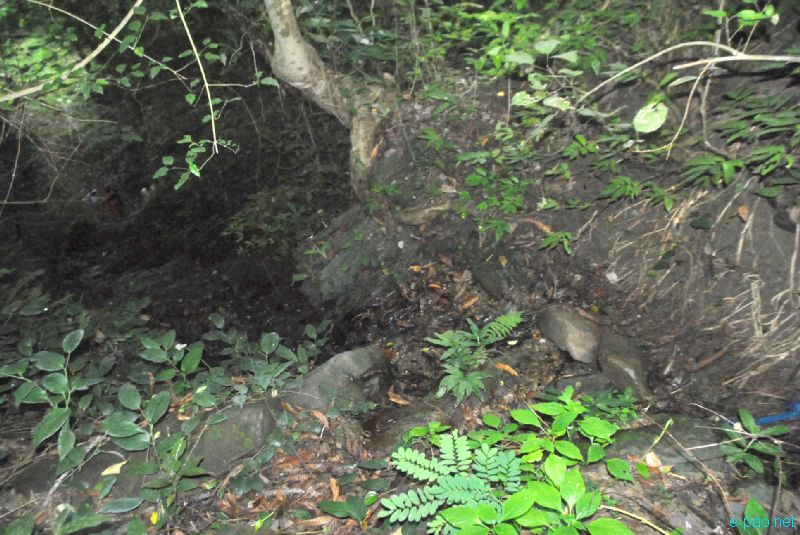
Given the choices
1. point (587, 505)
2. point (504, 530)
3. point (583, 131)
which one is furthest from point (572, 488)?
point (583, 131)

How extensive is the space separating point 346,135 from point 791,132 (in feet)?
16.8

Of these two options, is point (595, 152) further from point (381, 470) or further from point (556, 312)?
point (381, 470)

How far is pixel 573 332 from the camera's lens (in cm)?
363

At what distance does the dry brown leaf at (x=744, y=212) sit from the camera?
3.25 metres

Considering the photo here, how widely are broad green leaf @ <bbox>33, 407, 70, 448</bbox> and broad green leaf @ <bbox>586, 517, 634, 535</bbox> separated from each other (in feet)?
8.63

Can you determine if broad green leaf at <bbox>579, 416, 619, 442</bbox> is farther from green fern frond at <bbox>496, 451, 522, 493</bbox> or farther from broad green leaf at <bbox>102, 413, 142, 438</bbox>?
broad green leaf at <bbox>102, 413, 142, 438</bbox>

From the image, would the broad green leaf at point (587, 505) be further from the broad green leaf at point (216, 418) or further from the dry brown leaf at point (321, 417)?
the broad green leaf at point (216, 418)

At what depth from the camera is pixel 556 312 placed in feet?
12.5

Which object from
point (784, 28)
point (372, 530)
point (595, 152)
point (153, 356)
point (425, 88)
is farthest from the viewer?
point (425, 88)

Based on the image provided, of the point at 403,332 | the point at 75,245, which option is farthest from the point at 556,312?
the point at 75,245

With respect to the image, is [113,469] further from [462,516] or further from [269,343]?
[462,516]

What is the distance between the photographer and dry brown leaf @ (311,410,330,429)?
3.02 meters

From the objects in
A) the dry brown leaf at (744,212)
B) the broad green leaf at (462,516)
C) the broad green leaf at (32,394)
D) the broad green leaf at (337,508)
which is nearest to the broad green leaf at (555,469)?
the broad green leaf at (462,516)

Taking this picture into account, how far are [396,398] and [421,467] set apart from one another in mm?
1728
